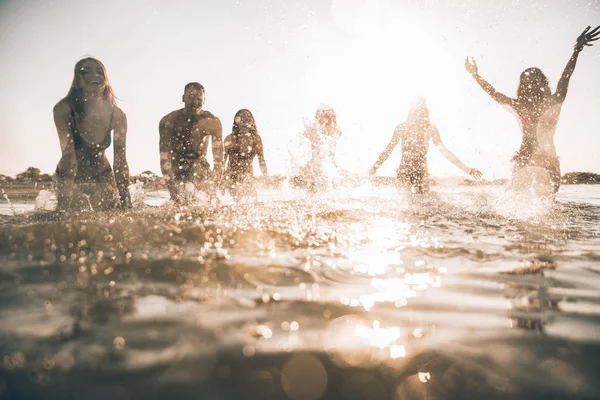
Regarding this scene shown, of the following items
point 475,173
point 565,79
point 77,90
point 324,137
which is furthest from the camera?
point 324,137

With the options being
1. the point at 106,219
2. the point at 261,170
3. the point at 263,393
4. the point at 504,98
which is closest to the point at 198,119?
the point at 261,170

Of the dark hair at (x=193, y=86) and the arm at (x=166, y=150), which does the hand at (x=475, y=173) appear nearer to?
the dark hair at (x=193, y=86)

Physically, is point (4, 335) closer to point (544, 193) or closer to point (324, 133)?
point (544, 193)

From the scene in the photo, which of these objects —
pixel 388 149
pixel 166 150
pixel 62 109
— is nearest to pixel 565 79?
pixel 388 149

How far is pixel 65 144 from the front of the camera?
211 inches

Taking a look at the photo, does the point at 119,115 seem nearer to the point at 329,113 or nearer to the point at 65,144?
the point at 65,144

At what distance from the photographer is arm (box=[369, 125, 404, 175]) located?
8156mm

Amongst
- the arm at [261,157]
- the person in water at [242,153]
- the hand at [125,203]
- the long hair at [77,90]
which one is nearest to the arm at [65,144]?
the long hair at [77,90]

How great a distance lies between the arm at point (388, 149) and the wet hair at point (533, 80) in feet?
7.68

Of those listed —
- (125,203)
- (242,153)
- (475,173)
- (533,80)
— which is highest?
(533,80)

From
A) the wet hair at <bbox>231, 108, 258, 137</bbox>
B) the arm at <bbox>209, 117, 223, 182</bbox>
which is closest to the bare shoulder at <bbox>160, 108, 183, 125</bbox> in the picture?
the arm at <bbox>209, 117, 223, 182</bbox>

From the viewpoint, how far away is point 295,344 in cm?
136

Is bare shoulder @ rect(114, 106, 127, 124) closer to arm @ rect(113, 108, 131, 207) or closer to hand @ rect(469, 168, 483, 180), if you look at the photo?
arm @ rect(113, 108, 131, 207)

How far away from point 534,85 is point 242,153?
250 inches
